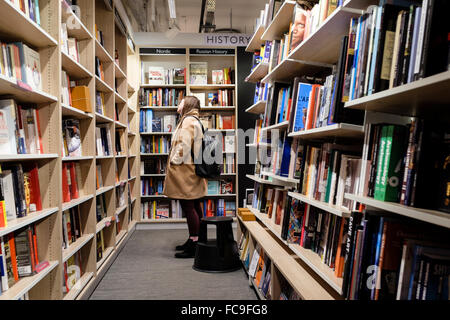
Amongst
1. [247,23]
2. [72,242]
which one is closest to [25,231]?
[72,242]

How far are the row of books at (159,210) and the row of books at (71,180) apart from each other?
222 cm

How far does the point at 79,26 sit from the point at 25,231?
1.51 metres

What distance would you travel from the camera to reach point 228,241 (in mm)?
2676

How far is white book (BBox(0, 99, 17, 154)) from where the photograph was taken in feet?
4.48

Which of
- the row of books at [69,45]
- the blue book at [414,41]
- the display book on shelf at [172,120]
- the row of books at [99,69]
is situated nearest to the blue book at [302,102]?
the blue book at [414,41]

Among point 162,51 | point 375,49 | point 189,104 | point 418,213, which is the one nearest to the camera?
point 418,213

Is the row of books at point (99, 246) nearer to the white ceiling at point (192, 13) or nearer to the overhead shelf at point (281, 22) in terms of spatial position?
the overhead shelf at point (281, 22)

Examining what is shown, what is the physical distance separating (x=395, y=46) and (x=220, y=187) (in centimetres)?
378

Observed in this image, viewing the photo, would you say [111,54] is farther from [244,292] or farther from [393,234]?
[393,234]

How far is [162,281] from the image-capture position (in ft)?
8.14

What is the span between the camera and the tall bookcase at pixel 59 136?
4.89 ft

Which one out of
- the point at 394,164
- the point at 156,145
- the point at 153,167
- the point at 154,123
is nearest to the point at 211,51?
the point at 154,123

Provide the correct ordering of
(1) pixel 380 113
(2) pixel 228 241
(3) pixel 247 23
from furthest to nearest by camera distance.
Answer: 1. (3) pixel 247 23
2. (2) pixel 228 241
3. (1) pixel 380 113

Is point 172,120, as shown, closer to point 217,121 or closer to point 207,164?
point 217,121
